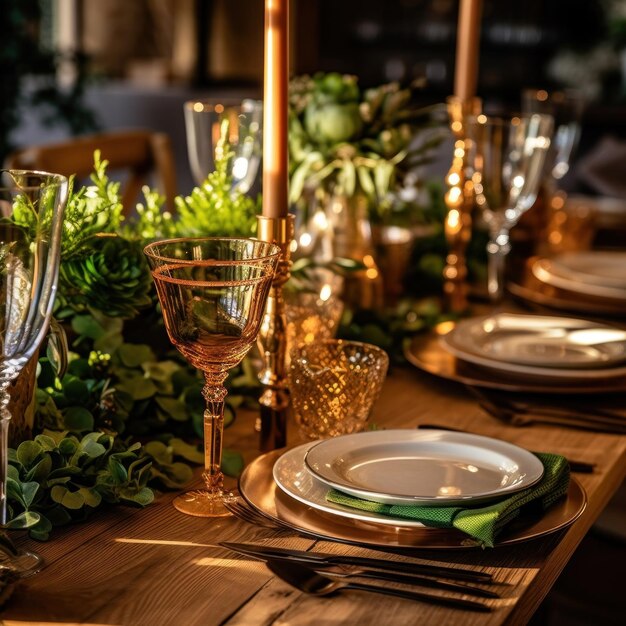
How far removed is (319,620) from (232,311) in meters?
0.24

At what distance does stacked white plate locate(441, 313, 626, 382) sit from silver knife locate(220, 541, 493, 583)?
0.49 metres

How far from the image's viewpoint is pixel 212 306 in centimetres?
79

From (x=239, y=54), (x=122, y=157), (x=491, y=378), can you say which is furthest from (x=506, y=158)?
(x=239, y=54)

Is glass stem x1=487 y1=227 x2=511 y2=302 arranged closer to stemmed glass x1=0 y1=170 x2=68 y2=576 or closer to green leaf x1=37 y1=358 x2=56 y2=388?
green leaf x1=37 y1=358 x2=56 y2=388

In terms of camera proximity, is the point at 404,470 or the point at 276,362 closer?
the point at 404,470

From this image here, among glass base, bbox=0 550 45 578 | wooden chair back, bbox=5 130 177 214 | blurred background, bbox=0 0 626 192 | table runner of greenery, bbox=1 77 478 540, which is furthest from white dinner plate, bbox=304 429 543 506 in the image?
blurred background, bbox=0 0 626 192

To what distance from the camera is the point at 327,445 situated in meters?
0.88

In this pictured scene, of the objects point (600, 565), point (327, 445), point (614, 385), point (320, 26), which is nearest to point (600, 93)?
point (320, 26)

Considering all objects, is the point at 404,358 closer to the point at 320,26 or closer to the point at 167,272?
the point at 167,272

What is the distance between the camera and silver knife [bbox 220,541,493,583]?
73 centimetres

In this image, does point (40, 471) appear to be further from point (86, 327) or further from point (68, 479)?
point (86, 327)

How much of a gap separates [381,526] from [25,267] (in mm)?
321

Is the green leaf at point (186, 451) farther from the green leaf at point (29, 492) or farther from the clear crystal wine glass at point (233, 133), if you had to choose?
the clear crystal wine glass at point (233, 133)

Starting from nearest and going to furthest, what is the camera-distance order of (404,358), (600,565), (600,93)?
(404,358), (600,565), (600,93)
